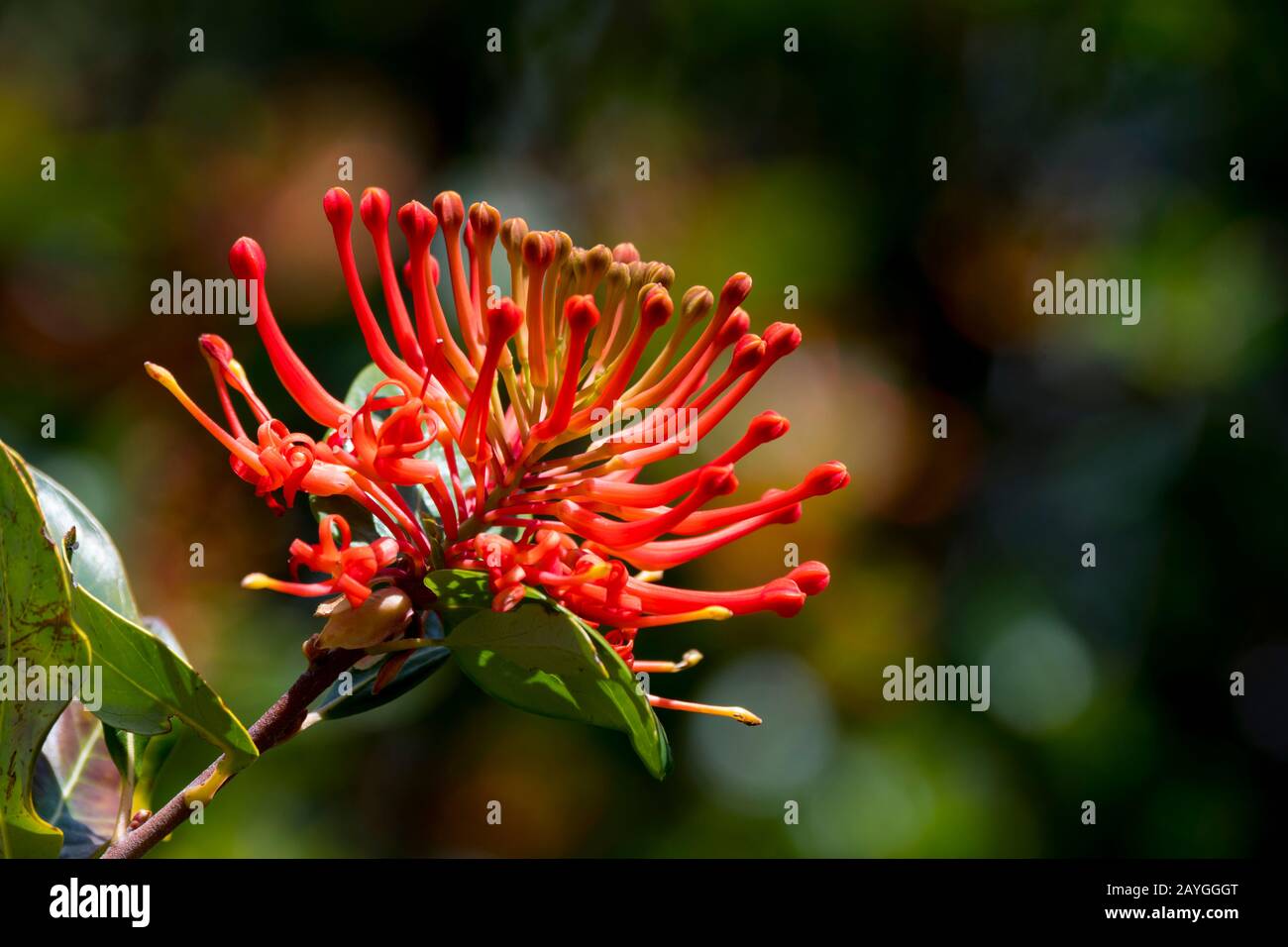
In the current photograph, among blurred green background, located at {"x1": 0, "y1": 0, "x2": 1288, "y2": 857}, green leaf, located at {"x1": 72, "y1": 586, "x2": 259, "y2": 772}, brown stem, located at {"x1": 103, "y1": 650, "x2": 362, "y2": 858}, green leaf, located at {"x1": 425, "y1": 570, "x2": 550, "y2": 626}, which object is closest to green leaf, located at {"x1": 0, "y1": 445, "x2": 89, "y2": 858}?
green leaf, located at {"x1": 72, "y1": 586, "x2": 259, "y2": 772}

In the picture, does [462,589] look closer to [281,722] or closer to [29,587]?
[281,722]

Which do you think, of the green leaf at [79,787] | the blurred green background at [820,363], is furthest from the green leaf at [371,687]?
the blurred green background at [820,363]

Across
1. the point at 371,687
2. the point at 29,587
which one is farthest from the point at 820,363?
the point at 29,587

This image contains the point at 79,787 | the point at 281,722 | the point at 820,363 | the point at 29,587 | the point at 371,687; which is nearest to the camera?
the point at 29,587

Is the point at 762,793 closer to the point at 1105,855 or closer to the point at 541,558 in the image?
the point at 1105,855

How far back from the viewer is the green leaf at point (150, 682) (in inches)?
40.4

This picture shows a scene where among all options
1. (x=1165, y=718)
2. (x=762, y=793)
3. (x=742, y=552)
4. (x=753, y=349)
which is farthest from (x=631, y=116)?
(x=753, y=349)

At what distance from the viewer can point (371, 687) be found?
1.19 metres

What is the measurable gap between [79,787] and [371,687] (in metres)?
0.36

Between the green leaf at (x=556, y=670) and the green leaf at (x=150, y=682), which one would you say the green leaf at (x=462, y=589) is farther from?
the green leaf at (x=150, y=682)

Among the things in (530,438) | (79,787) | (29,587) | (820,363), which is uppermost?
(820,363)

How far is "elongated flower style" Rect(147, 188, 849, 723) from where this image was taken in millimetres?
1087

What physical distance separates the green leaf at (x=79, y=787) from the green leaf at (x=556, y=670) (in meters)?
0.40

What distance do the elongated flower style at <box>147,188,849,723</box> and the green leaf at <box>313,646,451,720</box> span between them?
0.11 metres
